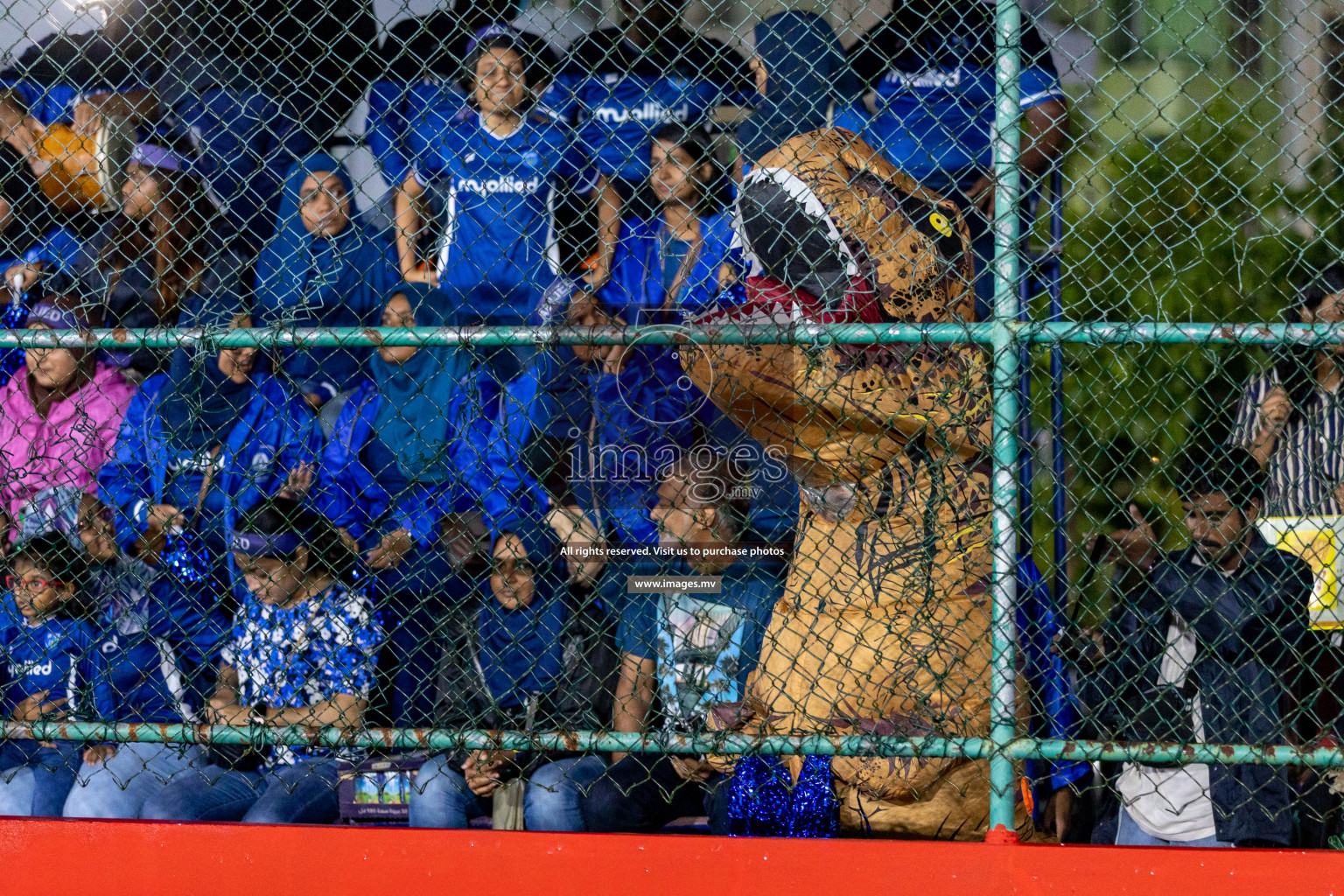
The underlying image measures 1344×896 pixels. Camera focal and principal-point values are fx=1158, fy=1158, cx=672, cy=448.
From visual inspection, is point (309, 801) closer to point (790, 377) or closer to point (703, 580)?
point (703, 580)

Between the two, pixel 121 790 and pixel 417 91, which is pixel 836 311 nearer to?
pixel 417 91

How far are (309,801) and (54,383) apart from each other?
1.72m

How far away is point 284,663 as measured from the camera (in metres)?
2.90

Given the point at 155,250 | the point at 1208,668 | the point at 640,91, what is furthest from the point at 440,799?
the point at 640,91

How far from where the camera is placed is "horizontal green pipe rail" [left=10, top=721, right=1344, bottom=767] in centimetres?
217

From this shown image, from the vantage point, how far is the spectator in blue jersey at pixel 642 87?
12.3 feet

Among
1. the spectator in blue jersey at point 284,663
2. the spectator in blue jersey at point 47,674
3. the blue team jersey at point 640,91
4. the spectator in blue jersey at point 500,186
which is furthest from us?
the blue team jersey at point 640,91

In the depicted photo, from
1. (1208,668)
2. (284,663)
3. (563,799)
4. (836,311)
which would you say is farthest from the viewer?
(563,799)

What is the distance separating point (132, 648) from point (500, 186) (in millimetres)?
1798

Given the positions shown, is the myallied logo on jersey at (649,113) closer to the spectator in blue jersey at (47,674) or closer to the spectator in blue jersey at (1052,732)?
the spectator in blue jersey at (1052,732)

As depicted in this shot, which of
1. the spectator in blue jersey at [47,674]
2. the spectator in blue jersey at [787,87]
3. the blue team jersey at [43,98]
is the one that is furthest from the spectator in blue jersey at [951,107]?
the blue team jersey at [43,98]

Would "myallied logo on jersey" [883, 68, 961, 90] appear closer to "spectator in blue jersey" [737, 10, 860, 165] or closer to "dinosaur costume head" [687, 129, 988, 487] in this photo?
"spectator in blue jersey" [737, 10, 860, 165]

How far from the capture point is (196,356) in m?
2.38

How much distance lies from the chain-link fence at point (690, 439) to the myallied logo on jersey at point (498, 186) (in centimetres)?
2
